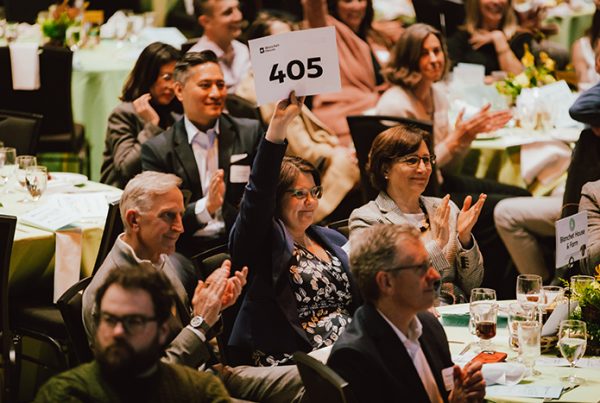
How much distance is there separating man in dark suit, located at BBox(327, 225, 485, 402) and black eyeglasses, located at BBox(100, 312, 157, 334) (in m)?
0.75

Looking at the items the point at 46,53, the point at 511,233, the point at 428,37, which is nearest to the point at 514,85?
the point at 428,37

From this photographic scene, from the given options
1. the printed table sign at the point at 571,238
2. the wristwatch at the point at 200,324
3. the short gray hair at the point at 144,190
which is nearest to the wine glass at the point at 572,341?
the printed table sign at the point at 571,238

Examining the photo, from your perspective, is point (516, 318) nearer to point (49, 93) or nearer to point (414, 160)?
point (414, 160)

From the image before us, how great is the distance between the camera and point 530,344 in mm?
3580

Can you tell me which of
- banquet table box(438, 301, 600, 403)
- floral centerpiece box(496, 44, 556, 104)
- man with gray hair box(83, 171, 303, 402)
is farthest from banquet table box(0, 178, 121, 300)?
floral centerpiece box(496, 44, 556, 104)

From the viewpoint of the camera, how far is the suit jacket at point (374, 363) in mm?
3184

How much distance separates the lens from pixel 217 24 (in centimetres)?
777

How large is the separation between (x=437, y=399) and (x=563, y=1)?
28.1ft

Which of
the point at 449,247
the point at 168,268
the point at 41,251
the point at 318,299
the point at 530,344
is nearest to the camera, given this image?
the point at 530,344

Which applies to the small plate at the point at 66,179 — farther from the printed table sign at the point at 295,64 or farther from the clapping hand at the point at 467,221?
the clapping hand at the point at 467,221

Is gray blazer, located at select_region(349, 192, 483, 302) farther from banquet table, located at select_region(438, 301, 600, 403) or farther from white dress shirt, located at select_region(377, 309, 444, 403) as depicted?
white dress shirt, located at select_region(377, 309, 444, 403)

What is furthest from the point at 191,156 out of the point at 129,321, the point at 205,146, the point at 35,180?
the point at 129,321

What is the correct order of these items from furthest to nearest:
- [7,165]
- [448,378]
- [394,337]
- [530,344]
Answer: [7,165] < [530,344] < [448,378] < [394,337]

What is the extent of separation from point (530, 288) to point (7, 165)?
10.1 ft
